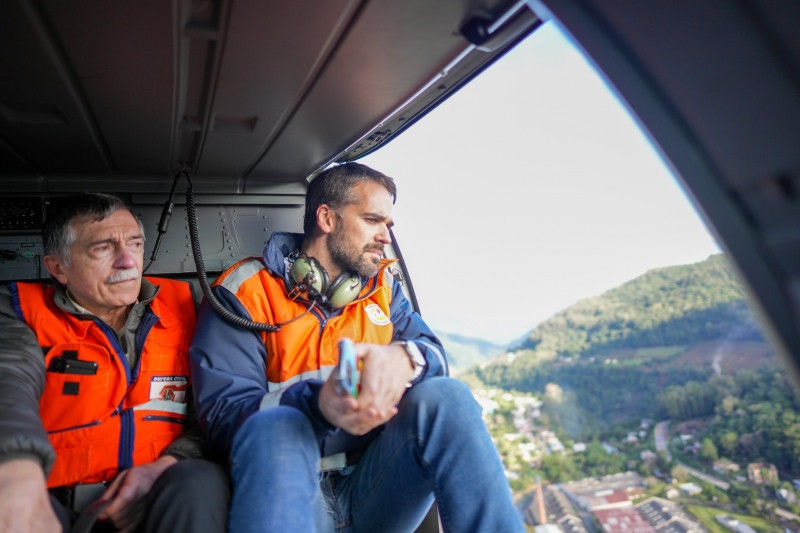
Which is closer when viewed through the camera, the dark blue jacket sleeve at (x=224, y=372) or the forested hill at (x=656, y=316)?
the forested hill at (x=656, y=316)

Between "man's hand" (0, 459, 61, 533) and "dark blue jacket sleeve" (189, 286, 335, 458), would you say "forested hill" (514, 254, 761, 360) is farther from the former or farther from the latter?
"man's hand" (0, 459, 61, 533)

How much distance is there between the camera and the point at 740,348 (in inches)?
51.4

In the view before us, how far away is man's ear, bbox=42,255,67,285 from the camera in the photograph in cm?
172

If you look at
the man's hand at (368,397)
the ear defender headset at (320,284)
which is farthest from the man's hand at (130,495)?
the ear defender headset at (320,284)

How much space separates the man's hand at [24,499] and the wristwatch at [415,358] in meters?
0.89

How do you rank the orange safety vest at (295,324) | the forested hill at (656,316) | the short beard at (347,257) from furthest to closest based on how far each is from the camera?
1. the short beard at (347,257)
2. the orange safety vest at (295,324)
3. the forested hill at (656,316)

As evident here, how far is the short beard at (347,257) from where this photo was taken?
6.32ft

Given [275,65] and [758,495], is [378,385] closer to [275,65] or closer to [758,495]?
[275,65]

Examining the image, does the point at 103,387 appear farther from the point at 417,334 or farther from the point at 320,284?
the point at 417,334

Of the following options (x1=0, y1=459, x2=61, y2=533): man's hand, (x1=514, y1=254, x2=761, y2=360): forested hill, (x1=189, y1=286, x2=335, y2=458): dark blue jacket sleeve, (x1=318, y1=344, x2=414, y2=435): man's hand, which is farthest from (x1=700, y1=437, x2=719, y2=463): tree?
(x1=0, y1=459, x2=61, y2=533): man's hand

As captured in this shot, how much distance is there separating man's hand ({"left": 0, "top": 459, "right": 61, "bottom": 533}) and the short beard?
1.16 metres

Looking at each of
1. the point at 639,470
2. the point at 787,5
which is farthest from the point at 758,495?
the point at 787,5

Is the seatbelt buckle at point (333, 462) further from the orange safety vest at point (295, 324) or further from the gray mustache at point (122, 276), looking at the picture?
the gray mustache at point (122, 276)

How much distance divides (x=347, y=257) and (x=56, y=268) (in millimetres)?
1051
